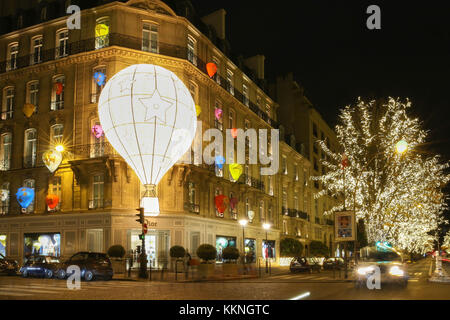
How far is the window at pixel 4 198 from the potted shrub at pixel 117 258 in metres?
11.5

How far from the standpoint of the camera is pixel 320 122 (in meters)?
72.6

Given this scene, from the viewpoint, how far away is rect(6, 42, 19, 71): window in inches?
1495

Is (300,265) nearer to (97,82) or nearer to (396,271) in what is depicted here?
(396,271)

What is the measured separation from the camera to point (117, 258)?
1203 inches

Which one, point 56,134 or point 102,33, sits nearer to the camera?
point 102,33

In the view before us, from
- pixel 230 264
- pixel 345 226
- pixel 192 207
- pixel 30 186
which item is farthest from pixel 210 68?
pixel 345 226

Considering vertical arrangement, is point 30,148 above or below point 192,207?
above

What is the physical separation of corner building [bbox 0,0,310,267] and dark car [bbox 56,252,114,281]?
20.7 feet

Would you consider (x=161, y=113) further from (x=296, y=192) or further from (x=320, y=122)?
(x=320, y=122)

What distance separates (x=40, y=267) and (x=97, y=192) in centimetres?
791

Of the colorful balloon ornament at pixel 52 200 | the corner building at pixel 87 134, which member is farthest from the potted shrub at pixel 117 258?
the colorful balloon ornament at pixel 52 200

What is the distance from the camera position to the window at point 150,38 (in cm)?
3491
